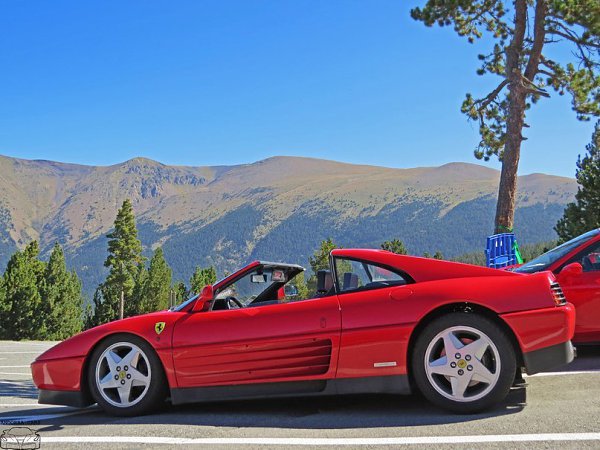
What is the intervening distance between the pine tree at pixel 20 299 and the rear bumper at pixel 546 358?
59449mm

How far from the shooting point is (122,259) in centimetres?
6788

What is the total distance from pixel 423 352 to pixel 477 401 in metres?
0.48

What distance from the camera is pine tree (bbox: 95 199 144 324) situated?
6700cm

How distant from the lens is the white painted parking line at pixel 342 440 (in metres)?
3.72

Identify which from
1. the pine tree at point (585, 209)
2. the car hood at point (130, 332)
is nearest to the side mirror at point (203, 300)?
the car hood at point (130, 332)

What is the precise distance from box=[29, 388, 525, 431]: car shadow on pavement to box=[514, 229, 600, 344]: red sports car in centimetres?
116

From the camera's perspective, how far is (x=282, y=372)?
466cm

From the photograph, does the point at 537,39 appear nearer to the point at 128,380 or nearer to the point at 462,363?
the point at 462,363

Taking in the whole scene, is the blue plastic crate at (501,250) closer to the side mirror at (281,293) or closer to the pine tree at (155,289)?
the side mirror at (281,293)

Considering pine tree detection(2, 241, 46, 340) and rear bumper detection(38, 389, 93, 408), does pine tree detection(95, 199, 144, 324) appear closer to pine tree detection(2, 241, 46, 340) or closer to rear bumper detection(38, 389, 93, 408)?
pine tree detection(2, 241, 46, 340)

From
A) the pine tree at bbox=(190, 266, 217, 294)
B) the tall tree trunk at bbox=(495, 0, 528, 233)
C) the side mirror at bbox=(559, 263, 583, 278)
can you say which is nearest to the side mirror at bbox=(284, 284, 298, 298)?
the side mirror at bbox=(559, 263, 583, 278)

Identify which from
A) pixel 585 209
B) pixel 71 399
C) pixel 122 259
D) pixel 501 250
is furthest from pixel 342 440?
pixel 122 259

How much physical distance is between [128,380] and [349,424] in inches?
72.2

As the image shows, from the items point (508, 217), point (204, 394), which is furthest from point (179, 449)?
point (508, 217)
